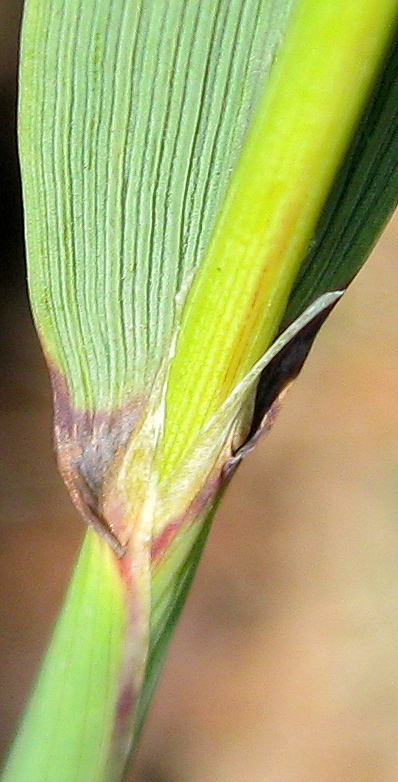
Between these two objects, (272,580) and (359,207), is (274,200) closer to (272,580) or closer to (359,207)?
(359,207)

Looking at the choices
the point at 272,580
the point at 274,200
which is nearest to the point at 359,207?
the point at 274,200

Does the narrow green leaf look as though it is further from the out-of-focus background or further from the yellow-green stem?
the out-of-focus background

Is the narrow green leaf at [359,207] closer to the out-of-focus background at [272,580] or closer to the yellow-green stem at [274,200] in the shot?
the yellow-green stem at [274,200]

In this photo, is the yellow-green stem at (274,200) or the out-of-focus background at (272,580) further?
the out-of-focus background at (272,580)

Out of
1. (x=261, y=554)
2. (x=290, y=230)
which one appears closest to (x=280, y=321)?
(x=290, y=230)

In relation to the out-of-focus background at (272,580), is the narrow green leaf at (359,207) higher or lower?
higher

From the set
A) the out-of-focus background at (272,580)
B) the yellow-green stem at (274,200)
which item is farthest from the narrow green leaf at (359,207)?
the out-of-focus background at (272,580)

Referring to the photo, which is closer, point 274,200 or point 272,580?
point 274,200

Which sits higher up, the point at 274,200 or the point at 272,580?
the point at 274,200

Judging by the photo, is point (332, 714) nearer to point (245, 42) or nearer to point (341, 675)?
point (341, 675)
